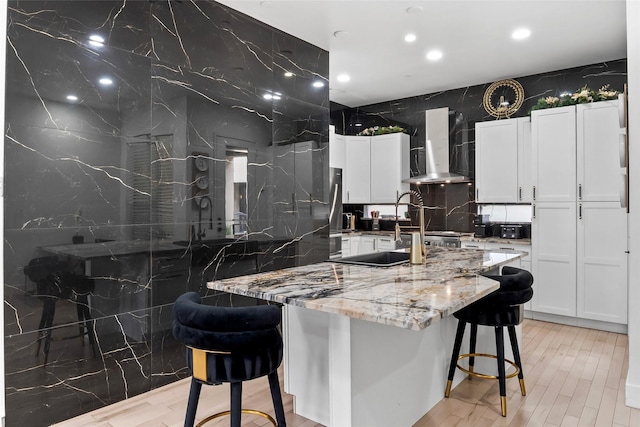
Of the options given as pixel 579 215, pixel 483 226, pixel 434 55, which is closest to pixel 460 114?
pixel 434 55

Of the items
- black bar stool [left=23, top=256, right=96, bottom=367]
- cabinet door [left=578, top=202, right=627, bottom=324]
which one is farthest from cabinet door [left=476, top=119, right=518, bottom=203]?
black bar stool [left=23, top=256, right=96, bottom=367]

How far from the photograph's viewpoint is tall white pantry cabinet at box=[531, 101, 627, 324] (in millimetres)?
4121

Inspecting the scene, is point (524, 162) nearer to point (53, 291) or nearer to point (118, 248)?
point (118, 248)

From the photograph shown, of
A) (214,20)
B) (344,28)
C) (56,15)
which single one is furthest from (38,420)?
(344,28)

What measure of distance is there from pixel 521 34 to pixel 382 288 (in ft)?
10.5

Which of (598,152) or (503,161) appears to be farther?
(503,161)

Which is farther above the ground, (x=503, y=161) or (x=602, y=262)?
(x=503, y=161)

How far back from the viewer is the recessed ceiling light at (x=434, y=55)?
14.2ft

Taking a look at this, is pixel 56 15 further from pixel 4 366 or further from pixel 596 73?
pixel 596 73

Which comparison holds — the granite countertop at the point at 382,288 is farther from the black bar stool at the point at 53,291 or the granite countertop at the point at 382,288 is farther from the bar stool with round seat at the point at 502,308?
the black bar stool at the point at 53,291

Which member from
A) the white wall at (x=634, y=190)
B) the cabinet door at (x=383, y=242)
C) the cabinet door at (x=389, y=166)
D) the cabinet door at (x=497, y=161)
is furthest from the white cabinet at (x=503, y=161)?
the white wall at (x=634, y=190)

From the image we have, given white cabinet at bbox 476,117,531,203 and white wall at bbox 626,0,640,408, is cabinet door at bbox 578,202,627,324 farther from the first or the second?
white wall at bbox 626,0,640,408

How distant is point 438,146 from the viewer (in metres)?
5.63

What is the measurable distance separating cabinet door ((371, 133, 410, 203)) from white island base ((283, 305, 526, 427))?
10.9 feet
